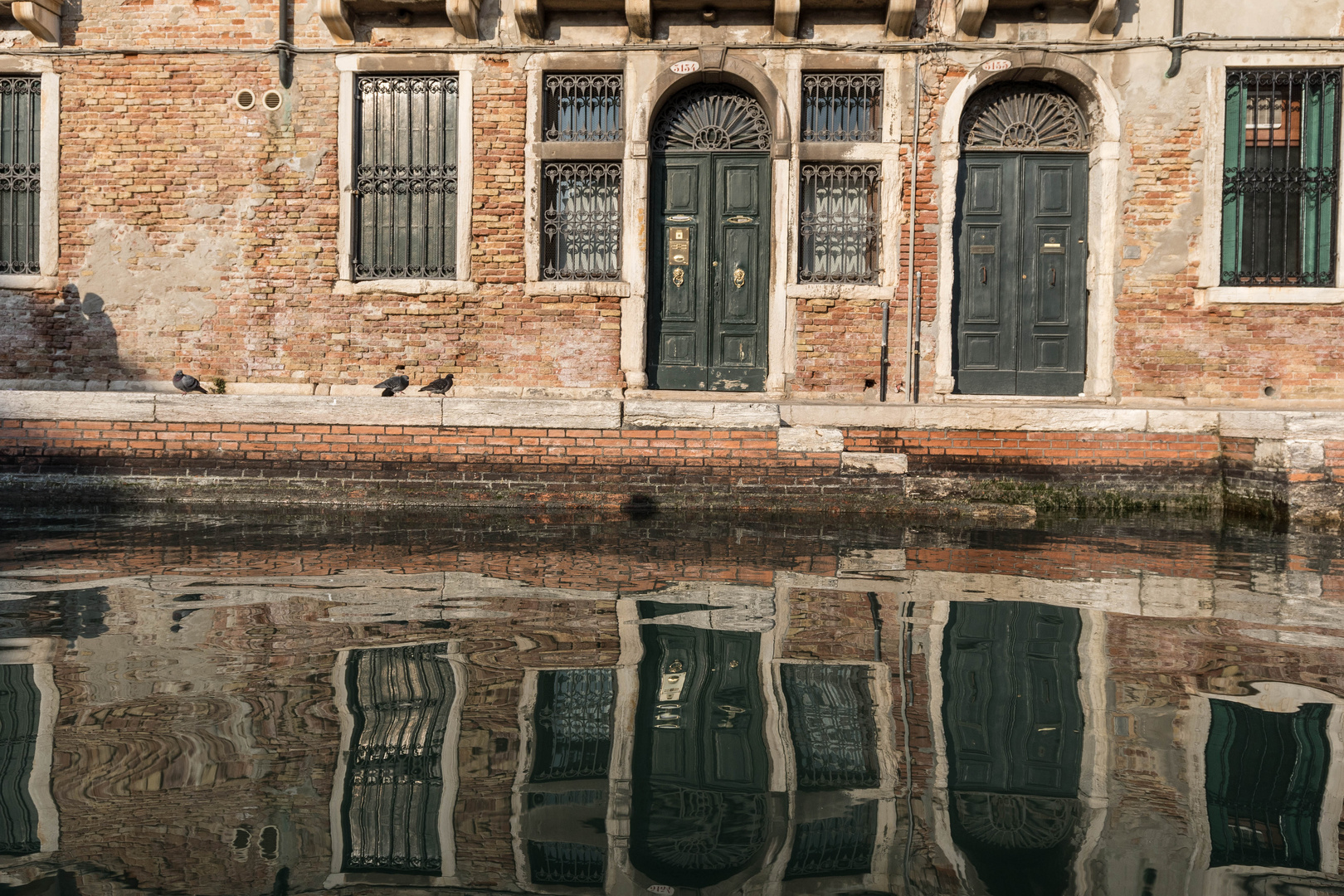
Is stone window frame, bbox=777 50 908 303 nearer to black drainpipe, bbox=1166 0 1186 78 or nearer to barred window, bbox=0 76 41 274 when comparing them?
black drainpipe, bbox=1166 0 1186 78

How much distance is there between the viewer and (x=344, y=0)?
31.0 ft

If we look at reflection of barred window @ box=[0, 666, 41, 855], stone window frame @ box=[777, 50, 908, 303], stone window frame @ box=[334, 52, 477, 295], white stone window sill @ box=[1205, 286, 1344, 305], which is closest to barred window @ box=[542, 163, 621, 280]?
stone window frame @ box=[334, 52, 477, 295]

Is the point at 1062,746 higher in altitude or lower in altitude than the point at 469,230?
lower

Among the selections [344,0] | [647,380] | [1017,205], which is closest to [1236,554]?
[1017,205]

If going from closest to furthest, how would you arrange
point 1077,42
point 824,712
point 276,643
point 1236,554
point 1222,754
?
point 1222,754, point 824,712, point 276,643, point 1236,554, point 1077,42

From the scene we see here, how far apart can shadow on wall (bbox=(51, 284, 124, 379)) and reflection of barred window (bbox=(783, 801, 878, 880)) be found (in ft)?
31.8

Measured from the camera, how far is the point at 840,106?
9758 mm

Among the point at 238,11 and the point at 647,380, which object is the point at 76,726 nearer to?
the point at 647,380

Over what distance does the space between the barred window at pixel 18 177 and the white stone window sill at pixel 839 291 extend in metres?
7.51

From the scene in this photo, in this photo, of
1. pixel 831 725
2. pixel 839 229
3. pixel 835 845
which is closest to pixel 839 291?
pixel 839 229

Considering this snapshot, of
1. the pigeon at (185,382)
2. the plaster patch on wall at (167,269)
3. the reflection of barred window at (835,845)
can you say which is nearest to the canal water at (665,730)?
the reflection of barred window at (835,845)

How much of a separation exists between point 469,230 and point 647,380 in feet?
7.37

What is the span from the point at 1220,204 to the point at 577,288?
19.9ft

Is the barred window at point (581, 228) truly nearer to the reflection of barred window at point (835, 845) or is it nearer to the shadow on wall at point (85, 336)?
the shadow on wall at point (85, 336)
